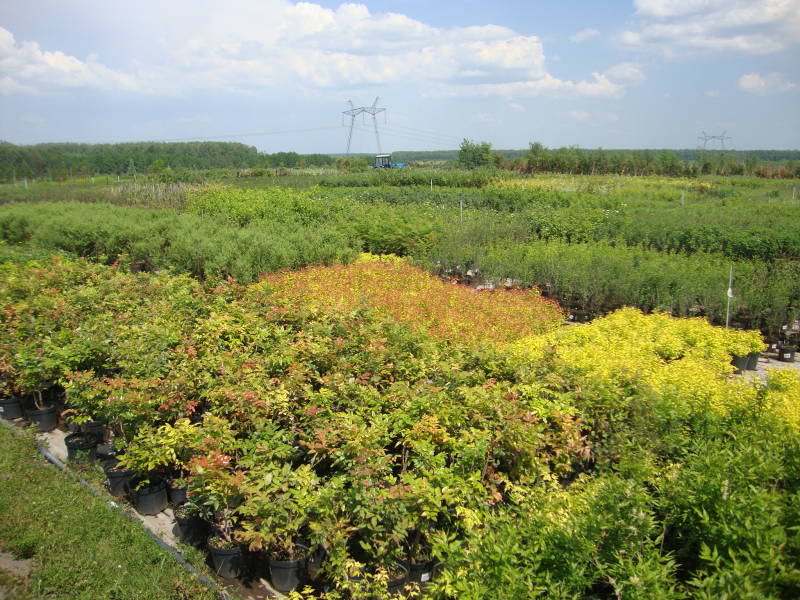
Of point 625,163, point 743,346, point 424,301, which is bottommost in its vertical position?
point 743,346

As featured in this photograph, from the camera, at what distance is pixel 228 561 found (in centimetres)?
402

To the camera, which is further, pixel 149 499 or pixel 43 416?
pixel 43 416

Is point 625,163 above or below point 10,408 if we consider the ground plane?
above

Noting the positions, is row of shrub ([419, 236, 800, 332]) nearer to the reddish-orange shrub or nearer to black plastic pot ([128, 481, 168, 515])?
the reddish-orange shrub

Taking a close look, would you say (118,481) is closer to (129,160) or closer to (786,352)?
(786,352)

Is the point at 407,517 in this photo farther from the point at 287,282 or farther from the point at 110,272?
the point at 110,272

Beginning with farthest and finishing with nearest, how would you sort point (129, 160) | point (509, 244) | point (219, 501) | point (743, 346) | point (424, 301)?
point (129, 160) → point (509, 244) → point (424, 301) → point (743, 346) → point (219, 501)

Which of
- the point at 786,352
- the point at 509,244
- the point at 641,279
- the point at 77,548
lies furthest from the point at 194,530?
the point at 509,244

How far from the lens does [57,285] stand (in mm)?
9078

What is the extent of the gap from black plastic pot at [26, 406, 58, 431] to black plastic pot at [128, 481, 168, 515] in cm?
232

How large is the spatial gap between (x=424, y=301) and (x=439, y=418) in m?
4.00

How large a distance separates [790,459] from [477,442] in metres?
2.03

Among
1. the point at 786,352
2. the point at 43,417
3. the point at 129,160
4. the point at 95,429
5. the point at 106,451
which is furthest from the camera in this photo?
the point at 129,160

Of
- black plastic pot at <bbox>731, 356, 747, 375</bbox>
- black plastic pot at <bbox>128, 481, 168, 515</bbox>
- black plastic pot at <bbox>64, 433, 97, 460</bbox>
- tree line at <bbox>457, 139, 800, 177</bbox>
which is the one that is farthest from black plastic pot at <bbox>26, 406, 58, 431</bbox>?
tree line at <bbox>457, 139, 800, 177</bbox>
